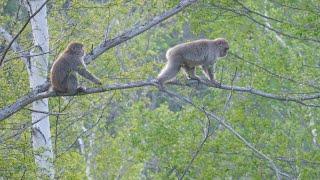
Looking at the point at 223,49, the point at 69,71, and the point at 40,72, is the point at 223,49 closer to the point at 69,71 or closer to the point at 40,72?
the point at 40,72

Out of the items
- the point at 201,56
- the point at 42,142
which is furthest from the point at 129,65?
the point at 201,56

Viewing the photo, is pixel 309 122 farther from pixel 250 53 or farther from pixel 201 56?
pixel 201 56

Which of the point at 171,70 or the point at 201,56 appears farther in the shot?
the point at 201,56

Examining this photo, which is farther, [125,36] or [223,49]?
[223,49]

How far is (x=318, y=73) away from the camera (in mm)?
16547

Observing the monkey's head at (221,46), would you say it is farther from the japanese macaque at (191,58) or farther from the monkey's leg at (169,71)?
the monkey's leg at (169,71)

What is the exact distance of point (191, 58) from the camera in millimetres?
10875

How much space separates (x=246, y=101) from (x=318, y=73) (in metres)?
2.09

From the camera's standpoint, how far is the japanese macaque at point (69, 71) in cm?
918

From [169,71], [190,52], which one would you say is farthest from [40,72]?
[169,71]

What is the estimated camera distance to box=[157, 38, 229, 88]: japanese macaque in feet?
34.3

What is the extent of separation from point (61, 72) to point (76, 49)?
16.7 inches

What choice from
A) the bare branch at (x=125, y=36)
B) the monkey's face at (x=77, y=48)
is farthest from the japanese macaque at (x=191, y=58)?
the bare branch at (x=125, y=36)

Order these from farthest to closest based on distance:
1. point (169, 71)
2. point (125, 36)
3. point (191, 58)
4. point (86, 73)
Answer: point (191, 58) < point (169, 71) < point (86, 73) < point (125, 36)
